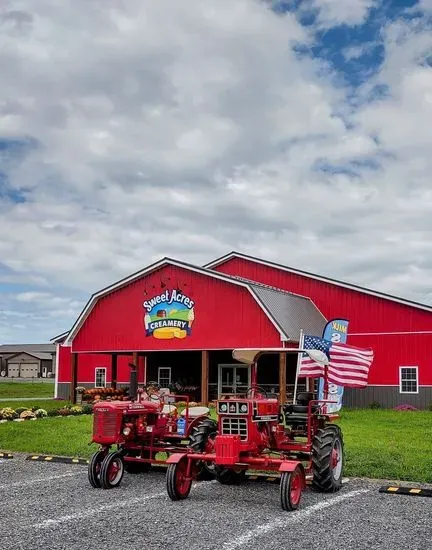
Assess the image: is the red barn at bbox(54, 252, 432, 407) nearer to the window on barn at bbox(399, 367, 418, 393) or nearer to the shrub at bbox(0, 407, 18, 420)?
the window on barn at bbox(399, 367, 418, 393)

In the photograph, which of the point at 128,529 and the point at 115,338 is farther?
the point at 115,338

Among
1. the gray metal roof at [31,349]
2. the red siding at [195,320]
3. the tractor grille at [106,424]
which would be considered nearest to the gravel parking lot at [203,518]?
the tractor grille at [106,424]

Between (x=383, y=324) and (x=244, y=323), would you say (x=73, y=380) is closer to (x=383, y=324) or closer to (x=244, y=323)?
(x=244, y=323)

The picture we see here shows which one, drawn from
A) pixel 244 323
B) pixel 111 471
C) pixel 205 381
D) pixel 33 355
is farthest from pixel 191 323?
pixel 33 355

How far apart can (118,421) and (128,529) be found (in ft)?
11.2

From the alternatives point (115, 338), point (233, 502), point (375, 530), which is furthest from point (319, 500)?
point (115, 338)

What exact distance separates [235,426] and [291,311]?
21374mm

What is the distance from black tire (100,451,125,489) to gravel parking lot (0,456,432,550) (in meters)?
0.19

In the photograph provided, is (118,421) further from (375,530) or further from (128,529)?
(375,530)

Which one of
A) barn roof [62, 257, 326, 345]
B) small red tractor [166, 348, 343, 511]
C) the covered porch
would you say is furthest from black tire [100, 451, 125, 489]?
the covered porch

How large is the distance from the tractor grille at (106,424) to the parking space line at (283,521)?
11.7 ft

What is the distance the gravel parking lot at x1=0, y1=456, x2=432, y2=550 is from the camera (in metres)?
7.57

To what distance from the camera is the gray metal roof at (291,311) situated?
29.4 m

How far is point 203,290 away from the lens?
104 feet
